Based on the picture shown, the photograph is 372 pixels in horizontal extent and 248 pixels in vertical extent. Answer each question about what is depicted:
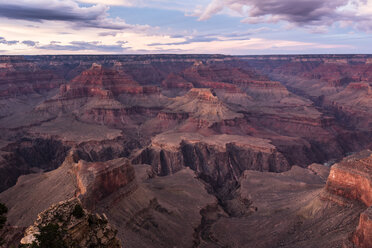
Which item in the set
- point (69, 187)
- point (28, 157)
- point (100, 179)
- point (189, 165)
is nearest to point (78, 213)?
point (100, 179)

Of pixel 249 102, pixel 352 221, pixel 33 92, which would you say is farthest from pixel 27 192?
pixel 33 92

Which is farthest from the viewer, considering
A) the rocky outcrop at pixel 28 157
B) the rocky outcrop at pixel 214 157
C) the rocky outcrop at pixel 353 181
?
the rocky outcrop at pixel 214 157

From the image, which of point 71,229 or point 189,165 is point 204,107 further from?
point 71,229

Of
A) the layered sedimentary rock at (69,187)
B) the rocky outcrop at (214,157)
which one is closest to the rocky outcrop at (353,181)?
the layered sedimentary rock at (69,187)

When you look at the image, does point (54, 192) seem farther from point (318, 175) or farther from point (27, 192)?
point (318, 175)

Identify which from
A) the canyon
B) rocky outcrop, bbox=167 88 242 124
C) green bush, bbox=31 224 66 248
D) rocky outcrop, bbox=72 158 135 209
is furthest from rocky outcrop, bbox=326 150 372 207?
rocky outcrop, bbox=167 88 242 124

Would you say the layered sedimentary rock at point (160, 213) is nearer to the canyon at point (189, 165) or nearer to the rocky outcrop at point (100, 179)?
the canyon at point (189, 165)
